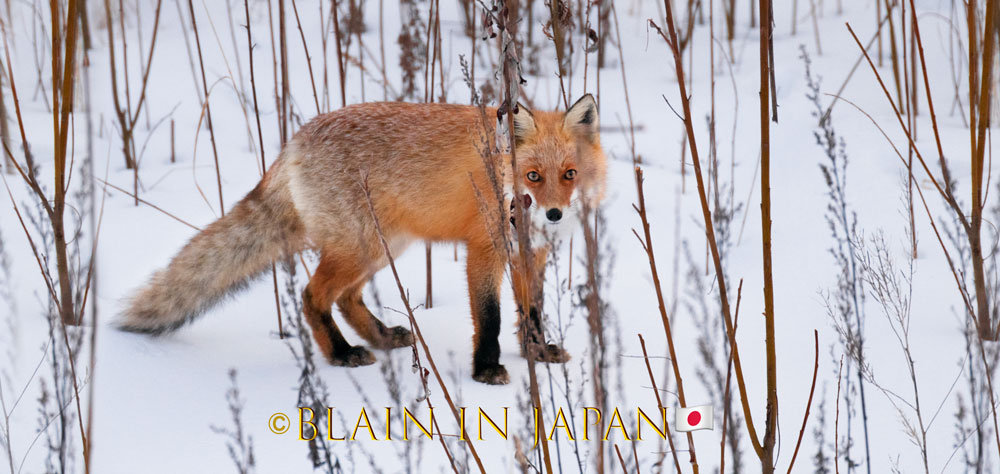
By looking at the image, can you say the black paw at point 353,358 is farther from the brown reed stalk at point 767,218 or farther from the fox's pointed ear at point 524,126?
the brown reed stalk at point 767,218

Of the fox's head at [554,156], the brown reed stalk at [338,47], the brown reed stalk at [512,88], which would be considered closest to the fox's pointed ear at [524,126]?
the fox's head at [554,156]

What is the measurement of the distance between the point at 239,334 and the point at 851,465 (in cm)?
241

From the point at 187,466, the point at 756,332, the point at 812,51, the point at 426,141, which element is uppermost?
the point at 812,51

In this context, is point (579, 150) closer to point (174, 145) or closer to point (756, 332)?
point (756, 332)

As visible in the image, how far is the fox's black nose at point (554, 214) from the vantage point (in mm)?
2721

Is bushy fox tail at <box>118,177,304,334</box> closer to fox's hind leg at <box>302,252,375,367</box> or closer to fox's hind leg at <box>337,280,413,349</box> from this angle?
fox's hind leg at <box>302,252,375,367</box>

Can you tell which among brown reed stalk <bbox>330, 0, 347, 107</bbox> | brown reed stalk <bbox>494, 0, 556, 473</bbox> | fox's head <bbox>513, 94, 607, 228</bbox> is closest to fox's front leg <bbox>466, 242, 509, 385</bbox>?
fox's head <bbox>513, 94, 607, 228</bbox>

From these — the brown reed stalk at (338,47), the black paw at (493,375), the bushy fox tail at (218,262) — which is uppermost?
the brown reed stalk at (338,47)

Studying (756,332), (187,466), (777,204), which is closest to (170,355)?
(187,466)

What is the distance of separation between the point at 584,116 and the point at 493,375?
3.26 ft

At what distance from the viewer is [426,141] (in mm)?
3205

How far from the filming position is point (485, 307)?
304cm

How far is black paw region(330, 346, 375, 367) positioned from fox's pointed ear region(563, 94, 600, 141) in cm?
116

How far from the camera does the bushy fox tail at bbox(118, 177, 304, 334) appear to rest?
3.07m
